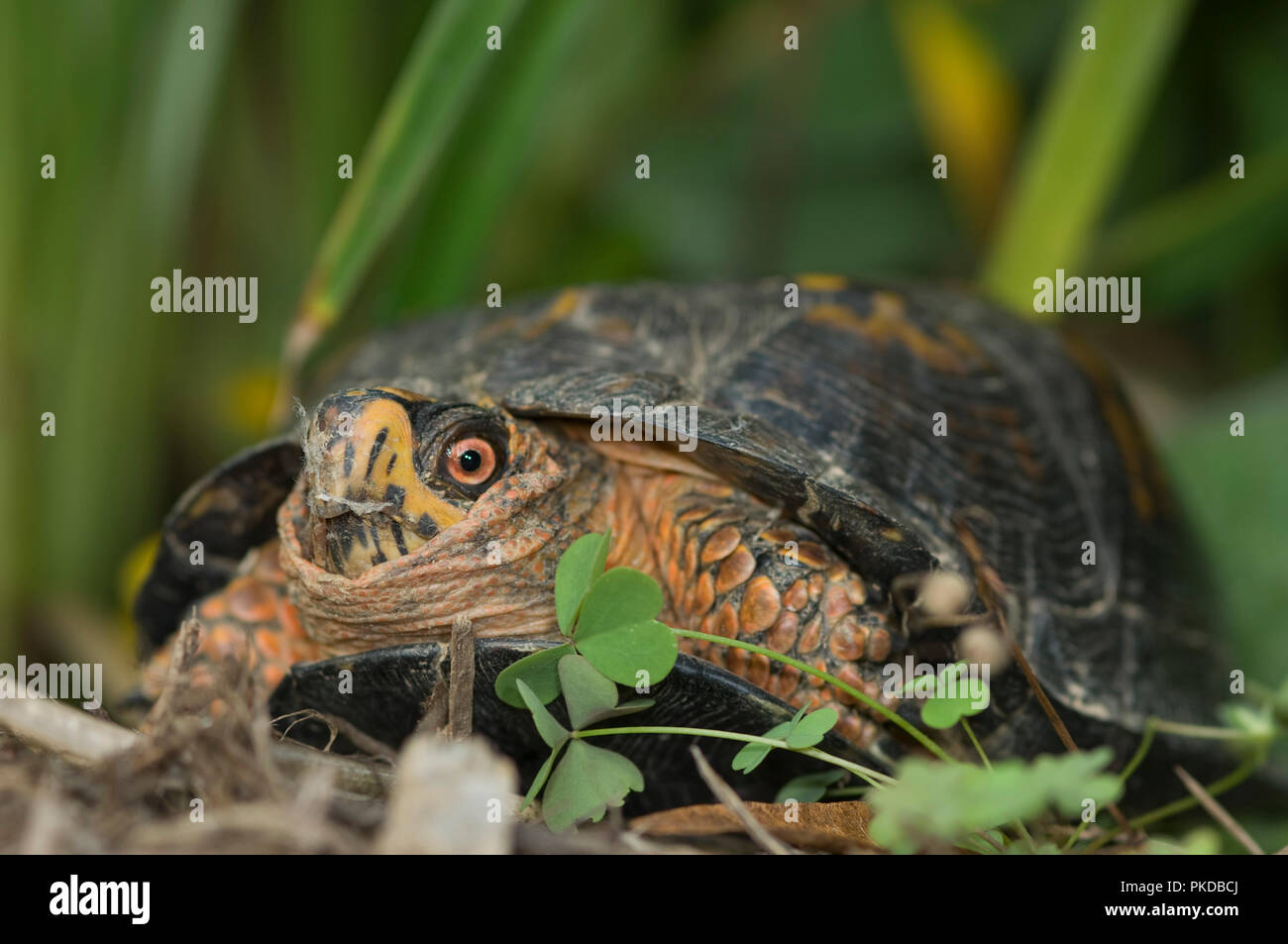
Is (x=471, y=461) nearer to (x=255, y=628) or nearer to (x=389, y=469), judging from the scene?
(x=389, y=469)

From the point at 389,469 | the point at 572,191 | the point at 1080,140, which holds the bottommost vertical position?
the point at 389,469

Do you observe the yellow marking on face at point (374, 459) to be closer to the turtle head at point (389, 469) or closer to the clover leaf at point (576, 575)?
the turtle head at point (389, 469)

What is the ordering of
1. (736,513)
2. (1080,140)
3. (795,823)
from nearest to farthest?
(795,823) → (736,513) → (1080,140)

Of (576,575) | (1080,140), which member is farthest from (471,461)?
(1080,140)

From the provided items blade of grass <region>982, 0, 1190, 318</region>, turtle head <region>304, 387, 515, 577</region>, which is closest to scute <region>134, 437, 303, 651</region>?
turtle head <region>304, 387, 515, 577</region>

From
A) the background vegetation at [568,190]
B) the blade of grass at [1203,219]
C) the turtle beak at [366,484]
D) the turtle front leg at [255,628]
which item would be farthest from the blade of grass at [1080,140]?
the turtle front leg at [255,628]

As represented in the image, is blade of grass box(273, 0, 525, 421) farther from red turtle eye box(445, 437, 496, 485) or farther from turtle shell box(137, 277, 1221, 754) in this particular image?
red turtle eye box(445, 437, 496, 485)
